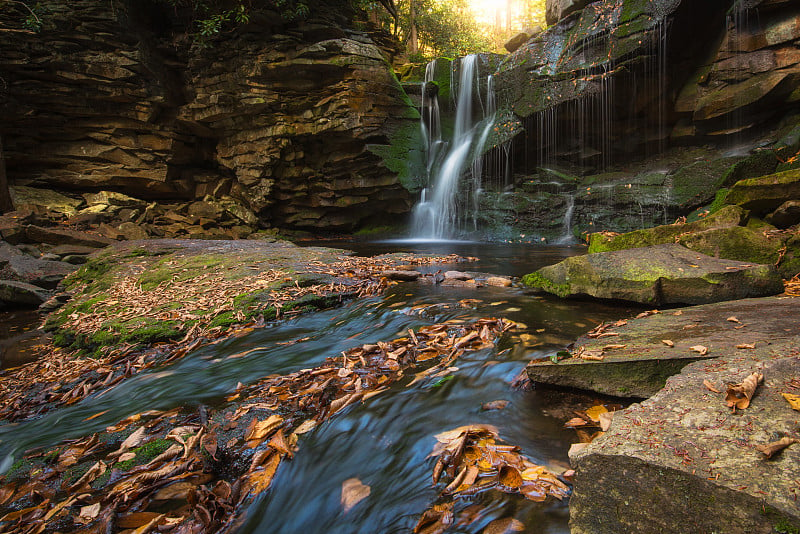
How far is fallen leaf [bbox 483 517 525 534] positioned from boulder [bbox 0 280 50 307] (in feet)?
28.8

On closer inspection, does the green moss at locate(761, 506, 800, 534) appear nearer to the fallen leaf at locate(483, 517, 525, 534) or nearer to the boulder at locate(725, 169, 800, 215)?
the fallen leaf at locate(483, 517, 525, 534)

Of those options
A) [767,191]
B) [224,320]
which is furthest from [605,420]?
[767,191]

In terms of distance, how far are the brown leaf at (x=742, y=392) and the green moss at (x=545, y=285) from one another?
2664mm

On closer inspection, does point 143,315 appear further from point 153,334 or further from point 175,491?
point 175,491

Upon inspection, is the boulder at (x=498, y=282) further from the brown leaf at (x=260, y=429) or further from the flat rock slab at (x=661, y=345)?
the brown leaf at (x=260, y=429)

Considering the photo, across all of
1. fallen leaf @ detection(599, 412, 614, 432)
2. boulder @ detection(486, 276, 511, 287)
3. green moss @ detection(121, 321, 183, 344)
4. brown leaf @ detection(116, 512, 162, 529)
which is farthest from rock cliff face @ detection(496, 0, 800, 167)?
brown leaf @ detection(116, 512, 162, 529)

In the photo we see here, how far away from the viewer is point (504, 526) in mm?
1330

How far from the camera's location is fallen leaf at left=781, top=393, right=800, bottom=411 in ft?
4.53

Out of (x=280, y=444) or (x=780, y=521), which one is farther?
(x=280, y=444)

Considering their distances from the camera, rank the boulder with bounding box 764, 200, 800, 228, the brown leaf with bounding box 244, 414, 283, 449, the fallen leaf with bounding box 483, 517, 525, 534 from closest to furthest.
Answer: the fallen leaf with bounding box 483, 517, 525, 534 < the brown leaf with bounding box 244, 414, 283, 449 < the boulder with bounding box 764, 200, 800, 228

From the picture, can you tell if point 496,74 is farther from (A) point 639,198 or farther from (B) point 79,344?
(B) point 79,344

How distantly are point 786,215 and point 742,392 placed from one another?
5.00 m

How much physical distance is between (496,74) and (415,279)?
12.5 m

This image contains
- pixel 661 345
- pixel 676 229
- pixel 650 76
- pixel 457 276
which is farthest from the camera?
pixel 650 76
